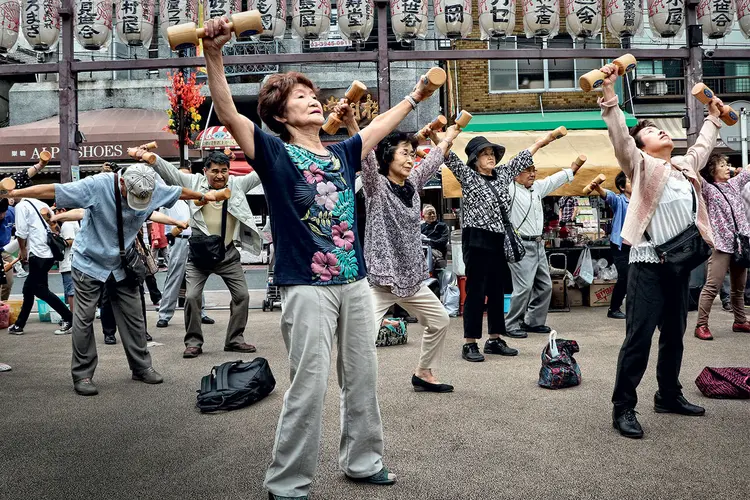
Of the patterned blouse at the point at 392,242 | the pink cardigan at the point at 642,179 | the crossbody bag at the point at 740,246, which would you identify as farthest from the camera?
the crossbody bag at the point at 740,246

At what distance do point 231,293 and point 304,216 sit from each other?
400 cm

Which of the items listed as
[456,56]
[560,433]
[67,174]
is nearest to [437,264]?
[456,56]

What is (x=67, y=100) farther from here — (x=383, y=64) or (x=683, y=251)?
(x=683, y=251)

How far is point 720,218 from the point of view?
7406mm

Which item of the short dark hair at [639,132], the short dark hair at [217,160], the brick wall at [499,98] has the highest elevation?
the brick wall at [499,98]

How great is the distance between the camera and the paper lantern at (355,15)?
9797mm

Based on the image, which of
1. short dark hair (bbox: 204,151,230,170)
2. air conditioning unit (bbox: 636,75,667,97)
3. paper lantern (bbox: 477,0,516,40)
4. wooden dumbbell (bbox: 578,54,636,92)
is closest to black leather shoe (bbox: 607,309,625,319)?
paper lantern (bbox: 477,0,516,40)

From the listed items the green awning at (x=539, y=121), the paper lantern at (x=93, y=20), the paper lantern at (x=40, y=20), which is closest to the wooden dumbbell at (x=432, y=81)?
the paper lantern at (x=93, y=20)

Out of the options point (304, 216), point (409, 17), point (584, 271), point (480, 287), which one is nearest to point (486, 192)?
point (480, 287)

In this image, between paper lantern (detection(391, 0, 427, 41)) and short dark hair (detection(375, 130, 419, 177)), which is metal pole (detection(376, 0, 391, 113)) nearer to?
paper lantern (detection(391, 0, 427, 41))

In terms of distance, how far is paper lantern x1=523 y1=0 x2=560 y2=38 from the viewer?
33.6ft

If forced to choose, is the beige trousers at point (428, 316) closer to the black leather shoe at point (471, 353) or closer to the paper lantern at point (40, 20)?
the black leather shoe at point (471, 353)

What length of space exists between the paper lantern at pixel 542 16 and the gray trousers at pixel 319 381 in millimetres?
8430

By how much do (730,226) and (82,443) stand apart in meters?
6.75
